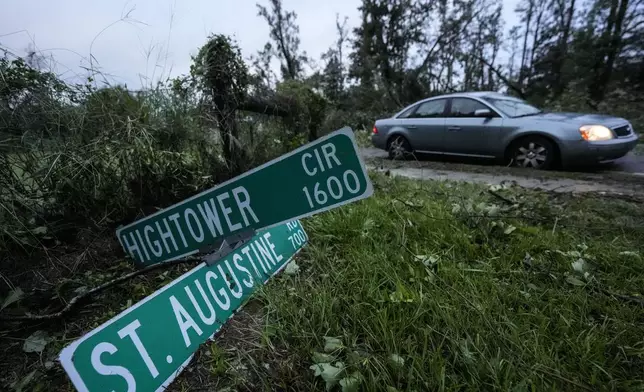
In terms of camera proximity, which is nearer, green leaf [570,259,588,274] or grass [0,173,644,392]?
grass [0,173,644,392]

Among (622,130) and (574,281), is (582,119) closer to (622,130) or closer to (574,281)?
(622,130)

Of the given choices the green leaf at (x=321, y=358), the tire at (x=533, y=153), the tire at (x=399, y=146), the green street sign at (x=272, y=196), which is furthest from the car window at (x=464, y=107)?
the green leaf at (x=321, y=358)

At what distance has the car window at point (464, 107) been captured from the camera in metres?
5.17

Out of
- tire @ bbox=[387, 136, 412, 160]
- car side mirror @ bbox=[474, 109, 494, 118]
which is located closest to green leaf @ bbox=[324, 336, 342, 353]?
car side mirror @ bbox=[474, 109, 494, 118]

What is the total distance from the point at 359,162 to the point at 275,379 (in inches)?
32.6

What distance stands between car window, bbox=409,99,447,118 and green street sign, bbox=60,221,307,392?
5.48 m

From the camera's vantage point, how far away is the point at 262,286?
140 centimetres

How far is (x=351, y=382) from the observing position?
0.97m

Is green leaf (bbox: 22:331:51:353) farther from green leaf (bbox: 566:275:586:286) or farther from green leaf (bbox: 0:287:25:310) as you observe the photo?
green leaf (bbox: 566:275:586:286)

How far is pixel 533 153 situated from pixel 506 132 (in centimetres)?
51

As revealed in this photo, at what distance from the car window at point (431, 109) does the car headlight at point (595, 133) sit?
7.18 feet

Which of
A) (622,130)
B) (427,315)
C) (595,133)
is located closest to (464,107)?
(595,133)

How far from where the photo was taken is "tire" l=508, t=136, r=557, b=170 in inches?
170

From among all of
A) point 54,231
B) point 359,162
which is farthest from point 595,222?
point 54,231
